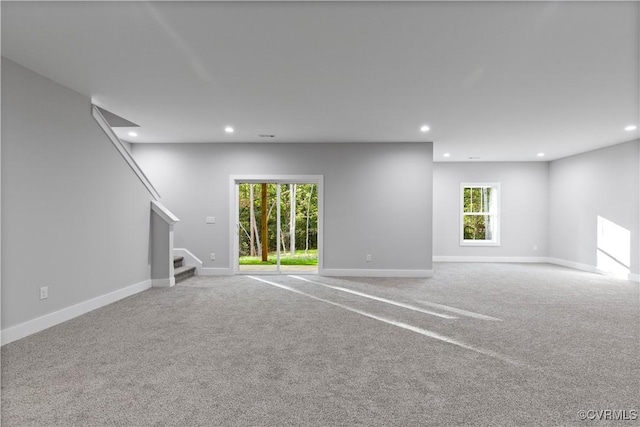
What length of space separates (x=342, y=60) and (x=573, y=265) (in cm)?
791

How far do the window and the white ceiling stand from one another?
3.77 m

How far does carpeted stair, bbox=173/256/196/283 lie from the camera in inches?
222

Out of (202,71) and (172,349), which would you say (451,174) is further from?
(172,349)

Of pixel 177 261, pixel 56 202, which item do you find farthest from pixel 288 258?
pixel 56 202

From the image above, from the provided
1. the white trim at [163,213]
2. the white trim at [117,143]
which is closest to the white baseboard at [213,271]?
the white trim at [163,213]

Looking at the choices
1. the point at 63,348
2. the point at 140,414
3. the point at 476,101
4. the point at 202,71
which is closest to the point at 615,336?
the point at 476,101

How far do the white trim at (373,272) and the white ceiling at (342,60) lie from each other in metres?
2.80

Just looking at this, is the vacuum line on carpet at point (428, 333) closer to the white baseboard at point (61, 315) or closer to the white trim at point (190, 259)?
the white baseboard at point (61, 315)

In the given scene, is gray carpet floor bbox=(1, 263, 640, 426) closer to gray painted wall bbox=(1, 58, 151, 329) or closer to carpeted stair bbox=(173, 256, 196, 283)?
gray painted wall bbox=(1, 58, 151, 329)

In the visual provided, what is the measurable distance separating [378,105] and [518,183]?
6.36 meters

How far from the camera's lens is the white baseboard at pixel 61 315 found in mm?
2904

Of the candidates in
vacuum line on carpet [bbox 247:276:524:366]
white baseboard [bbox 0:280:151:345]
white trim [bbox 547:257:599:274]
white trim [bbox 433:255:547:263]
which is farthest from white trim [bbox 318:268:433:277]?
white trim [bbox 547:257:599:274]

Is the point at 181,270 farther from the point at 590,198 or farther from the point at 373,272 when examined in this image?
the point at 590,198

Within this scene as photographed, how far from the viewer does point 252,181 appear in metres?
6.45
